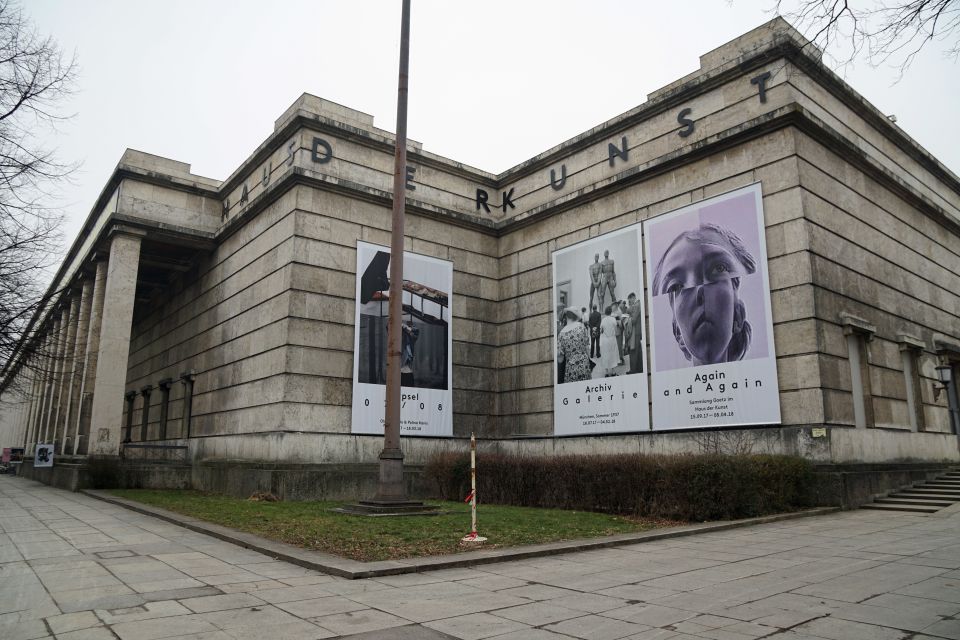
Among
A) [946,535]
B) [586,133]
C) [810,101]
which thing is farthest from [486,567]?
[586,133]

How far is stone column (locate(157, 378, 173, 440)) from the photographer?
35500 mm

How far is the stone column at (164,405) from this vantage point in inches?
1398

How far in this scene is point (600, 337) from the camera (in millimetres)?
24375

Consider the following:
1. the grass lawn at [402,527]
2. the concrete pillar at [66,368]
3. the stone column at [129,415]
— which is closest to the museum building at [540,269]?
the grass lawn at [402,527]

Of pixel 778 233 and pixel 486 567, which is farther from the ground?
pixel 778 233

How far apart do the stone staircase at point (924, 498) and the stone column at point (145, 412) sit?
3694 cm

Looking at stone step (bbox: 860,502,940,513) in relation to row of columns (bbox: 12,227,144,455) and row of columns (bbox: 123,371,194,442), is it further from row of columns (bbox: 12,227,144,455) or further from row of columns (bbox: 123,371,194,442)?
row of columns (bbox: 12,227,144,455)

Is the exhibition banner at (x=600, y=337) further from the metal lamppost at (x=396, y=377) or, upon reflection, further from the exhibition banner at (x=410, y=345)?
the metal lamppost at (x=396, y=377)

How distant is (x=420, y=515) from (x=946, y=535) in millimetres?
10444

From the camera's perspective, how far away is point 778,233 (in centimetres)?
1986

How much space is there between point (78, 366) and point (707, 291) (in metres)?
32.3

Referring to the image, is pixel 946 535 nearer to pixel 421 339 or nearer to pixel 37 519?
pixel 421 339

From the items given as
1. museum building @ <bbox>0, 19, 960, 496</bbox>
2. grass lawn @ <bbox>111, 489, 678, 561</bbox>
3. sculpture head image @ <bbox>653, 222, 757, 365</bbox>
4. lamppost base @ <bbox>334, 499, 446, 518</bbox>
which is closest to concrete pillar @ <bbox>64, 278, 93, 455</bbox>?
museum building @ <bbox>0, 19, 960, 496</bbox>

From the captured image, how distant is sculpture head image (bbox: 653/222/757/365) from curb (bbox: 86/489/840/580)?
243 inches
